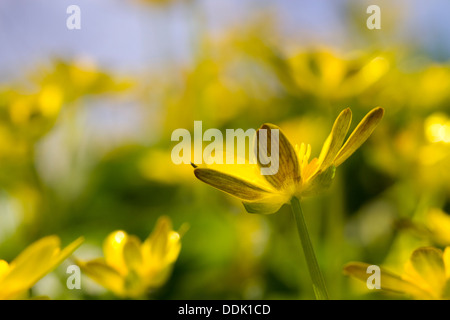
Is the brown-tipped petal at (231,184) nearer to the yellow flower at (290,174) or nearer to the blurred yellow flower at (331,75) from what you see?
the yellow flower at (290,174)

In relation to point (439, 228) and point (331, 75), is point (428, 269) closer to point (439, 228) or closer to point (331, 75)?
point (439, 228)

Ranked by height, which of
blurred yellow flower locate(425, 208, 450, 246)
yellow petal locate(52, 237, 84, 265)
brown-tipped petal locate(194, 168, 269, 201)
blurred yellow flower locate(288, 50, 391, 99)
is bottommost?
yellow petal locate(52, 237, 84, 265)

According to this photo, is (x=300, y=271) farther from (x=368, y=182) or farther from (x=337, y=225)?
(x=368, y=182)

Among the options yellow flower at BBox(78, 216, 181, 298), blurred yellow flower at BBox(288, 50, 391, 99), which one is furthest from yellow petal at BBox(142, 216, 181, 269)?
blurred yellow flower at BBox(288, 50, 391, 99)

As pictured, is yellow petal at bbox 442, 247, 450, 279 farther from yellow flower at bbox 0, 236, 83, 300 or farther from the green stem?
yellow flower at bbox 0, 236, 83, 300

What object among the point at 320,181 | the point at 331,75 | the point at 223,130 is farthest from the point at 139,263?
the point at 223,130

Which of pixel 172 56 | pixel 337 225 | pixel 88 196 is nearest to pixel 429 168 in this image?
pixel 337 225
